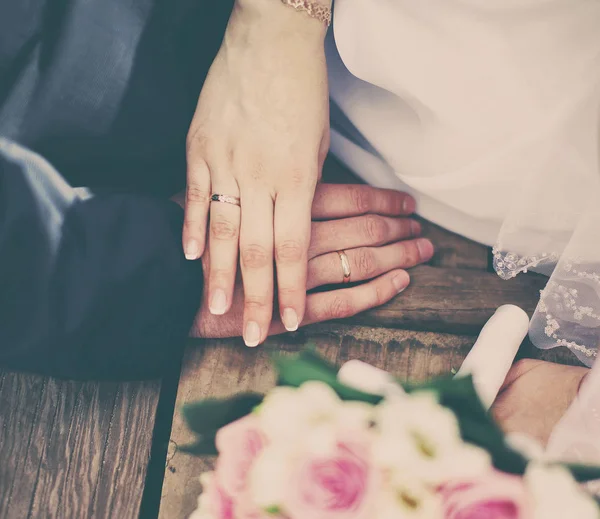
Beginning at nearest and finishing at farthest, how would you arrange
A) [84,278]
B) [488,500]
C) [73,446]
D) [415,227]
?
[488,500], [84,278], [73,446], [415,227]

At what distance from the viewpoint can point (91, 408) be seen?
85cm

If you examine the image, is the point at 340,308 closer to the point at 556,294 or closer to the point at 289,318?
the point at 289,318

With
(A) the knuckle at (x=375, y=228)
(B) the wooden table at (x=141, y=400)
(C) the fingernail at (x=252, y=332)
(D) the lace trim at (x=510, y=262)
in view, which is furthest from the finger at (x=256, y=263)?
(D) the lace trim at (x=510, y=262)

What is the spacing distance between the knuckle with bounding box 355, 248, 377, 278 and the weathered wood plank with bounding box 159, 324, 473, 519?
92mm

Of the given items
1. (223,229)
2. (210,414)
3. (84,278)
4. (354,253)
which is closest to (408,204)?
(354,253)

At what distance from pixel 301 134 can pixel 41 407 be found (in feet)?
1.95

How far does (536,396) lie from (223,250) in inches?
18.6

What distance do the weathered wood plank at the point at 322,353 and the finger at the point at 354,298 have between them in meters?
0.03

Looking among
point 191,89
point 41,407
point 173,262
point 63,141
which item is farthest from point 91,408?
point 191,89

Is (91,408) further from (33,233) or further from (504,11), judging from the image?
(504,11)

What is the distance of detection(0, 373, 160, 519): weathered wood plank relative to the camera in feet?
2.69

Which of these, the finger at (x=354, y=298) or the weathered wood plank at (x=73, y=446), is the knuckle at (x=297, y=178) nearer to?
the finger at (x=354, y=298)

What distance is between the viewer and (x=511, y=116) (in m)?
0.73

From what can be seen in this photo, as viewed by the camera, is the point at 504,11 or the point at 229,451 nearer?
the point at 229,451
